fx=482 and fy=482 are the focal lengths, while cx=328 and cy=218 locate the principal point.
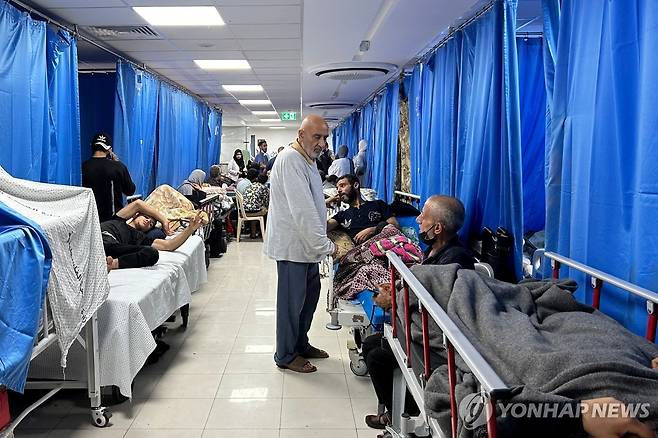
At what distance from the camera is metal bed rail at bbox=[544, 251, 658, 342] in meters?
1.52

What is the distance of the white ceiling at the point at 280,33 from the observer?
3.61 m

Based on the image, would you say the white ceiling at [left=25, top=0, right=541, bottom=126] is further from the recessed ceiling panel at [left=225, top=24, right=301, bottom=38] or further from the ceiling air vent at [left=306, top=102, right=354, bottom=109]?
the ceiling air vent at [left=306, top=102, right=354, bottom=109]

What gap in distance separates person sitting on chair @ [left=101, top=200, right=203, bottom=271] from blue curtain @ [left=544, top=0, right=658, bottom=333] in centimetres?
240

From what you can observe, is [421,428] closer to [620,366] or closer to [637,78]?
[620,366]

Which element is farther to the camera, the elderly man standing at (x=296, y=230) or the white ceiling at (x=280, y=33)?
the white ceiling at (x=280, y=33)

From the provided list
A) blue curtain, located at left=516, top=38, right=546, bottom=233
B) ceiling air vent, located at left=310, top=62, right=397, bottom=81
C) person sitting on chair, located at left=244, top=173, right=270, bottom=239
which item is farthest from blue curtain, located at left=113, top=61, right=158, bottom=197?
blue curtain, located at left=516, top=38, right=546, bottom=233

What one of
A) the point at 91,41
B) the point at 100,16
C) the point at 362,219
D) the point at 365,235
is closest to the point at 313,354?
the point at 365,235

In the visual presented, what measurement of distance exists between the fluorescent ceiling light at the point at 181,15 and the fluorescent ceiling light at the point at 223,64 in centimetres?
163

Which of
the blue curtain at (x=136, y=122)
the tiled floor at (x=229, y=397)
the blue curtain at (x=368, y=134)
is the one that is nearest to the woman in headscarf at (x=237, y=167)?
the blue curtain at (x=368, y=134)

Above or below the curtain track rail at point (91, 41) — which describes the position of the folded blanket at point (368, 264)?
below

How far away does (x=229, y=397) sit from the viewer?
8.84ft

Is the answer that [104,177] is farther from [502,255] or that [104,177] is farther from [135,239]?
[502,255]

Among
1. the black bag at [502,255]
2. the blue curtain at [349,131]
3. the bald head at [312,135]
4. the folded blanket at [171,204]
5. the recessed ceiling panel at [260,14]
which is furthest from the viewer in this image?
the blue curtain at [349,131]

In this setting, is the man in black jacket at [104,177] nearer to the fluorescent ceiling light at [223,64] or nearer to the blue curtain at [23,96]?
the blue curtain at [23,96]
